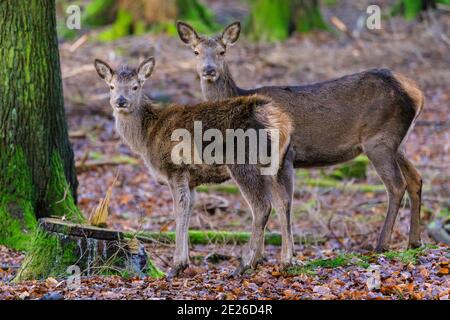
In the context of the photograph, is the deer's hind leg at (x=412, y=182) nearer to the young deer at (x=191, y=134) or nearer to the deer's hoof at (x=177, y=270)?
the young deer at (x=191, y=134)

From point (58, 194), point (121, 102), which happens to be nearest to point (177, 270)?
point (121, 102)

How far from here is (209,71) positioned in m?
9.62

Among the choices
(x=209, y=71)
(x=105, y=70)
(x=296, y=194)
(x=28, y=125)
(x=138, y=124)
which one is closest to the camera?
(x=138, y=124)

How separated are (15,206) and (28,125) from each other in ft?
2.89

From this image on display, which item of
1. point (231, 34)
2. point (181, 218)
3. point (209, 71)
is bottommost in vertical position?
point (181, 218)

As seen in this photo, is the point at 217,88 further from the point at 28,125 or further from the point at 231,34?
the point at 28,125

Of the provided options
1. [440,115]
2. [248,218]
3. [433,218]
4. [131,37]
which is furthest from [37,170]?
[131,37]

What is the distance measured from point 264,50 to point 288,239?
1422 centimetres

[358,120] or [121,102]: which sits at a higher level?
[121,102]

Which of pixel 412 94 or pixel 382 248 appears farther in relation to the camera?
pixel 412 94

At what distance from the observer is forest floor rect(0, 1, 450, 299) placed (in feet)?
23.9

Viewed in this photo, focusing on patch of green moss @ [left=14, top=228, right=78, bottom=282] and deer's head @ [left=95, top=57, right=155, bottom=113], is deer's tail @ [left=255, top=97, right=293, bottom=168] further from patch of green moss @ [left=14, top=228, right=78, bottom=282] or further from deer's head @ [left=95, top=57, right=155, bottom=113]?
patch of green moss @ [left=14, top=228, right=78, bottom=282]

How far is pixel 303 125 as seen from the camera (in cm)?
940

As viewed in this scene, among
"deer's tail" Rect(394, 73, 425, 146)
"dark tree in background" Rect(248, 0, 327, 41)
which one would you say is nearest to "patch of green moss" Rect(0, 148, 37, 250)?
"deer's tail" Rect(394, 73, 425, 146)
